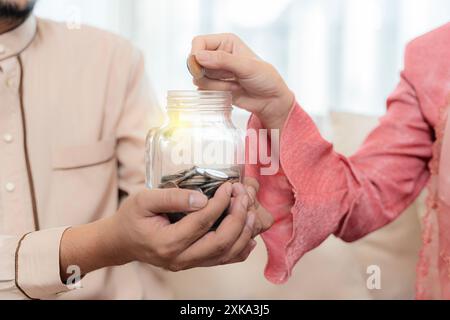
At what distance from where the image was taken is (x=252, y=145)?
73cm

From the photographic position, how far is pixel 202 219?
1.80ft

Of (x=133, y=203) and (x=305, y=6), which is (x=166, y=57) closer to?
(x=305, y=6)

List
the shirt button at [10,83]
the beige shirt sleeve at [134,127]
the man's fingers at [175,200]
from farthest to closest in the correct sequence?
the beige shirt sleeve at [134,127] → the shirt button at [10,83] → the man's fingers at [175,200]

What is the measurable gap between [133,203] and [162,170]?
0.19ft

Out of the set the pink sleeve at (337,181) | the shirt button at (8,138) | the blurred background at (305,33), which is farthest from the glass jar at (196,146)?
the blurred background at (305,33)

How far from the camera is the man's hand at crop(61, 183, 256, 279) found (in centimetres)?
55

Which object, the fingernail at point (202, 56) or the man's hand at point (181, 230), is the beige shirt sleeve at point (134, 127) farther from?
the fingernail at point (202, 56)

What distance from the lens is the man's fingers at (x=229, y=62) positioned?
2.02ft

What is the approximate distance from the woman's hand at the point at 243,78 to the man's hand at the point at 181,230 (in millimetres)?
141

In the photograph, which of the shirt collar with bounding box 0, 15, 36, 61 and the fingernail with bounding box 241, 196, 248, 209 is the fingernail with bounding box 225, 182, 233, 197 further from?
the shirt collar with bounding box 0, 15, 36, 61

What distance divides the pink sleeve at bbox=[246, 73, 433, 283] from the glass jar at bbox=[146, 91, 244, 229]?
4.1 inches

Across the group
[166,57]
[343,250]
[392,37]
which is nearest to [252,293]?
[343,250]

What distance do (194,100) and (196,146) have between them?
6 cm

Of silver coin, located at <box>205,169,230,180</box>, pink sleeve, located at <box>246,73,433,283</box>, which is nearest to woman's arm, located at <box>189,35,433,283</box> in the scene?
pink sleeve, located at <box>246,73,433,283</box>
